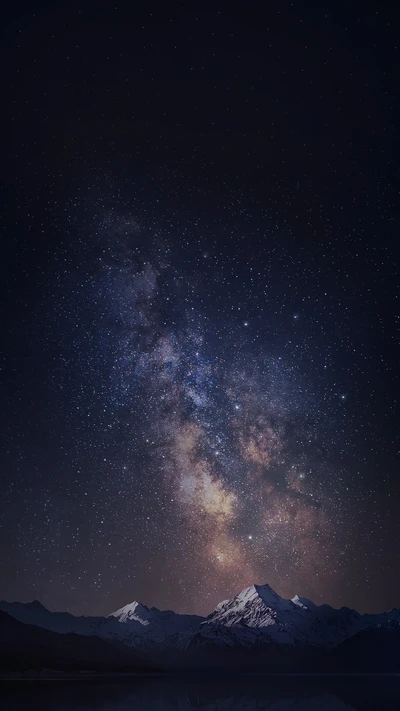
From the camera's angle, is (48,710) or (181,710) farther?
(181,710)

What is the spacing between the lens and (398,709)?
50.6 m

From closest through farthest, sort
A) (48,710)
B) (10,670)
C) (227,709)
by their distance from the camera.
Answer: (48,710) < (227,709) < (10,670)

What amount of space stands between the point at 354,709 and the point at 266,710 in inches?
402

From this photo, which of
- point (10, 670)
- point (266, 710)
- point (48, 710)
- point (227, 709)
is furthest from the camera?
point (10, 670)

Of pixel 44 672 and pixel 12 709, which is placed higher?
pixel 12 709

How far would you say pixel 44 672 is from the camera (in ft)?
651

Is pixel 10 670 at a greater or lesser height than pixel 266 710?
lesser

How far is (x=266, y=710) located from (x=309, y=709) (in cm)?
495

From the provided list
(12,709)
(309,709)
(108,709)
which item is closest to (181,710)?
(108,709)

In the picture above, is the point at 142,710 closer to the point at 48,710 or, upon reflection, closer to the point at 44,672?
the point at 48,710

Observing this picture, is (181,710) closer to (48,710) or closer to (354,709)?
(48,710)

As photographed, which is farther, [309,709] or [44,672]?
[44,672]

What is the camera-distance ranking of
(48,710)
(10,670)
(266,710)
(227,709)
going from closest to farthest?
(48,710) < (266,710) < (227,709) < (10,670)

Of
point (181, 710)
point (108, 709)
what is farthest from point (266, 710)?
point (108, 709)
